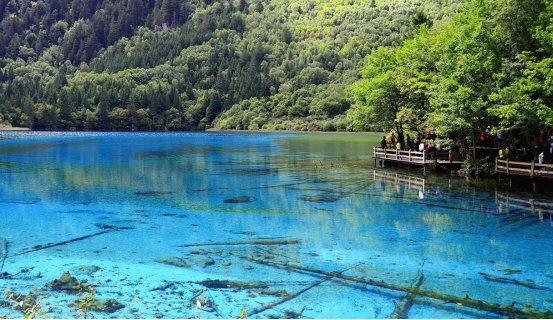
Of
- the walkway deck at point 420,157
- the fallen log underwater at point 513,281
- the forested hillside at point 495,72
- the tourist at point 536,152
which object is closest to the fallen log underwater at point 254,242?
the fallen log underwater at point 513,281

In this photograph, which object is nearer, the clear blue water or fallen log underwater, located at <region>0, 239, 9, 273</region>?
the clear blue water

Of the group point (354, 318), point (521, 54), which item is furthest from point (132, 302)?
point (521, 54)

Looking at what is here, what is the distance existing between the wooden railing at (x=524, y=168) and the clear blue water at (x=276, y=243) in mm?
2232

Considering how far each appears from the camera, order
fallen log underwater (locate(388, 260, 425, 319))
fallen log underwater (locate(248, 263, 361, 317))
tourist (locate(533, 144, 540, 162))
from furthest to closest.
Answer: tourist (locate(533, 144, 540, 162)) → fallen log underwater (locate(248, 263, 361, 317)) → fallen log underwater (locate(388, 260, 425, 319))

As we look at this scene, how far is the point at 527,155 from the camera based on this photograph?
37.0 metres

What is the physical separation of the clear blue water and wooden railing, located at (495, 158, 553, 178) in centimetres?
223

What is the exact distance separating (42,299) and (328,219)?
13.2 m

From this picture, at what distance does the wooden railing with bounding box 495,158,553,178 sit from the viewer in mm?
32312

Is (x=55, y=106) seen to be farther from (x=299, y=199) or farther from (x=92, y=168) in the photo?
(x=299, y=199)

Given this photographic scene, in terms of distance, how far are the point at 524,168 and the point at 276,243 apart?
23429mm

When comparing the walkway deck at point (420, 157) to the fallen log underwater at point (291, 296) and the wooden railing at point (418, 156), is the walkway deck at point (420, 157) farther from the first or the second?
the fallen log underwater at point (291, 296)

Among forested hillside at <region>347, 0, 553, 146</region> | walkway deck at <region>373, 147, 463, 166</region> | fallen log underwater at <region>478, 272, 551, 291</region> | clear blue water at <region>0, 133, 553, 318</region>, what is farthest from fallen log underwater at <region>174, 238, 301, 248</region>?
walkway deck at <region>373, 147, 463, 166</region>

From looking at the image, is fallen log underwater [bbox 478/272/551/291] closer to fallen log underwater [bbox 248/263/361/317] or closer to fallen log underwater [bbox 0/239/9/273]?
fallen log underwater [bbox 248/263/361/317]

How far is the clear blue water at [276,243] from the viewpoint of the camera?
13.5 m
